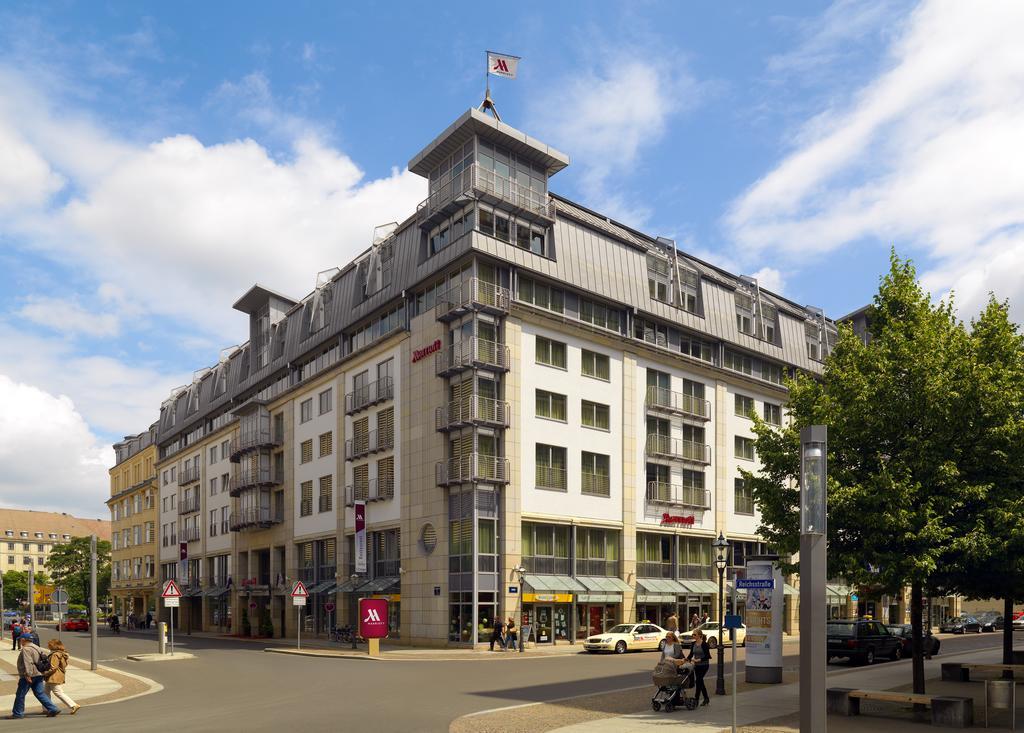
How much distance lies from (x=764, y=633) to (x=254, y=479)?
46478 mm

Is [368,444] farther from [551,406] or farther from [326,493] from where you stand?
[551,406]

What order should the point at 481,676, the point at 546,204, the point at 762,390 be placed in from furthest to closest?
the point at 762,390 < the point at 546,204 < the point at 481,676

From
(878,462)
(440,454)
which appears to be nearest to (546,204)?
(440,454)

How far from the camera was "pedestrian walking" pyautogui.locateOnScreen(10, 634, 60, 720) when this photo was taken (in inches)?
778

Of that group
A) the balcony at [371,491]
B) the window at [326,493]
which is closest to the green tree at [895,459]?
the balcony at [371,491]

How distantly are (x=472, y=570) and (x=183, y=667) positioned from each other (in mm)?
13154

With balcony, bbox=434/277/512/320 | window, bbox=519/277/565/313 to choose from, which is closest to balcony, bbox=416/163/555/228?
window, bbox=519/277/565/313

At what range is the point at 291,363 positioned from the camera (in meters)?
63.1

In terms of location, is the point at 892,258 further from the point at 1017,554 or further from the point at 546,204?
the point at 546,204

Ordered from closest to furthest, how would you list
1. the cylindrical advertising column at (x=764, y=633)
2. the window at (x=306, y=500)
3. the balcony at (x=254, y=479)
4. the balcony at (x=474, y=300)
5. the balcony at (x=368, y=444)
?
the cylindrical advertising column at (x=764, y=633) < the balcony at (x=474, y=300) < the balcony at (x=368, y=444) < the window at (x=306, y=500) < the balcony at (x=254, y=479)

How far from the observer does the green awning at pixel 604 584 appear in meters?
46.8

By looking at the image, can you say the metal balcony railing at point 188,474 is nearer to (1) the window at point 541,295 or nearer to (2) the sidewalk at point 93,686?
(1) the window at point 541,295

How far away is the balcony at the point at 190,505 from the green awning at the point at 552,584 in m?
44.9

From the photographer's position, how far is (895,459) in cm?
2142
